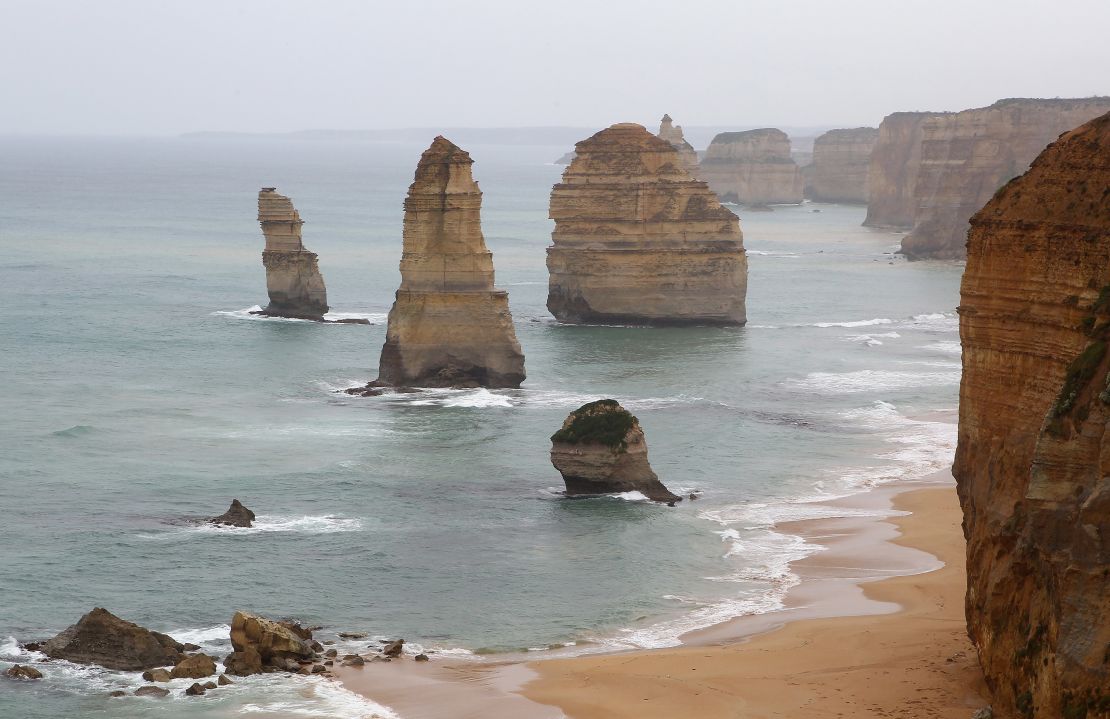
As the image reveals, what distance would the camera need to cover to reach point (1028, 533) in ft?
62.8

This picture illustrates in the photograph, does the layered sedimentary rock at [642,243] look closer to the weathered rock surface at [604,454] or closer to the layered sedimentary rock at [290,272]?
the layered sedimentary rock at [290,272]

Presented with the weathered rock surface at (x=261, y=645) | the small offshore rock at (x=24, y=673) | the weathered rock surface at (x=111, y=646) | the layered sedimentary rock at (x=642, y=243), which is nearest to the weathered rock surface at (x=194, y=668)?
the weathered rock surface at (x=261, y=645)

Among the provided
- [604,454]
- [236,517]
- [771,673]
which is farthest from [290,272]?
[771,673]

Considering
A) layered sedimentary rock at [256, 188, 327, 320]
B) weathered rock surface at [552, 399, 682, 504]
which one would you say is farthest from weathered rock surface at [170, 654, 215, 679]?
layered sedimentary rock at [256, 188, 327, 320]

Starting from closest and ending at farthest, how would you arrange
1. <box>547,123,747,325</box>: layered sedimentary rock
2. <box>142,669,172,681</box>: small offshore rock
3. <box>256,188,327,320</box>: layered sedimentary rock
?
1. <box>142,669,172,681</box>: small offshore rock
2. <box>256,188,327,320</box>: layered sedimentary rock
3. <box>547,123,747,325</box>: layered sedimentary rock

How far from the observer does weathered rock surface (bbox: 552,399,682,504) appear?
37.9 m

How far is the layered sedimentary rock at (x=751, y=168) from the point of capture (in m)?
193

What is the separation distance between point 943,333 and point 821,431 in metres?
26.7

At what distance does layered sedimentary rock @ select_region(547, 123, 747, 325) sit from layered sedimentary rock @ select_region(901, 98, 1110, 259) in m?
43.5

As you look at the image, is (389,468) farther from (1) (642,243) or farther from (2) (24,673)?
(1) (642,243)

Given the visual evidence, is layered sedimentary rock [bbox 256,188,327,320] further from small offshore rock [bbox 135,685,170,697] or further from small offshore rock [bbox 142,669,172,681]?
small offshore rock [bbox 135,685,170,697]

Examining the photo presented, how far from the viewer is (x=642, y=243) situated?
7031 centimetres

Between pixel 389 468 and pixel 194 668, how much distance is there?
641 inches

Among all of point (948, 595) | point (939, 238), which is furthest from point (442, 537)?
point (939, 238)
